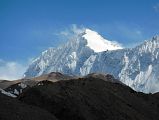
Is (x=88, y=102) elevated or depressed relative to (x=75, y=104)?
elevated

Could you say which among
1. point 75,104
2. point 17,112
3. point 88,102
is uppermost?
point 88,102

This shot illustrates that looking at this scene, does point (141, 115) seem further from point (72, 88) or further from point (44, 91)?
point (44, 91)

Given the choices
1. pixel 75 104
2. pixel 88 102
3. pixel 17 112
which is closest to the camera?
pixel 17 112

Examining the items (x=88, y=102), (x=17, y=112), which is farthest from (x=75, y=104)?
(x=17, y=112)

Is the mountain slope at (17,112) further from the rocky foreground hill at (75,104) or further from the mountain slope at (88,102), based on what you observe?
the mountain slope at (88,102)

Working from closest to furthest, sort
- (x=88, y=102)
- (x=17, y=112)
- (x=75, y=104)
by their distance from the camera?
1. (x=17, y=112)
2. (x=75, y=104)
3. (x=88, y=102)

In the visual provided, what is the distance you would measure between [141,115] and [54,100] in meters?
15.2

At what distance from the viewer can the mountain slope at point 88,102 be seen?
59.7 m

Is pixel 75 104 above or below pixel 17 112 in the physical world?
above

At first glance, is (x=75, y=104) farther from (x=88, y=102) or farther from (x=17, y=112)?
(x=17, y=112)

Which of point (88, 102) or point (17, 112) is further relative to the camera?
point (88, 102)

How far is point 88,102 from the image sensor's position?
207 ft

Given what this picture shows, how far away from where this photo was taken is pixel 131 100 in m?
75.4

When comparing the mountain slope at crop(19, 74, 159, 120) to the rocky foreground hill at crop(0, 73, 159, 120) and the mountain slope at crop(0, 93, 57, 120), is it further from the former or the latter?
the mountain slope at crop(0, 93, 57, 120)
